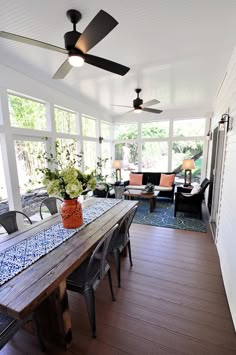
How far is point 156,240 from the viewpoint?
324cm

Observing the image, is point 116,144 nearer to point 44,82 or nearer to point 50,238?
point 44,82

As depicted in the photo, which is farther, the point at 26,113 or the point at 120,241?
the point at 26,113

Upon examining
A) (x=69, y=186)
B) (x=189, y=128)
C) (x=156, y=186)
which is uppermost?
(x=189, y=128)

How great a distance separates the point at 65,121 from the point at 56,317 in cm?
413

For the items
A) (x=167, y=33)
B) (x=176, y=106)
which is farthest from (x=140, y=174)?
(x=167, y=33)

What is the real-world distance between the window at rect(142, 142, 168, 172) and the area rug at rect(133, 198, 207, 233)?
6.54 feet

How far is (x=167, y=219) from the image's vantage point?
4.17m

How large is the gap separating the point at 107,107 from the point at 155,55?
10.4ft

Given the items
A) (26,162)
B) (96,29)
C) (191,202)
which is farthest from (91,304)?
(191,202)

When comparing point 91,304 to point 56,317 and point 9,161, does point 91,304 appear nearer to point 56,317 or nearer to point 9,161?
point 56,317

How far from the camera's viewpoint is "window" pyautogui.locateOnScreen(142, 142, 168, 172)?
6434 millimetres

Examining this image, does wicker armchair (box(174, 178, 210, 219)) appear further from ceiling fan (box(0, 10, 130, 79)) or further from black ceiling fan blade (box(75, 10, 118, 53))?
black ceiling fan blade (box(75, 10, 118, 53))

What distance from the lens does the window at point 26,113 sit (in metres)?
3.28

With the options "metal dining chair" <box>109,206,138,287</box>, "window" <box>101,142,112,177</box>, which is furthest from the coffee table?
"metal dining chair" <box>109,206,138,287</box>
